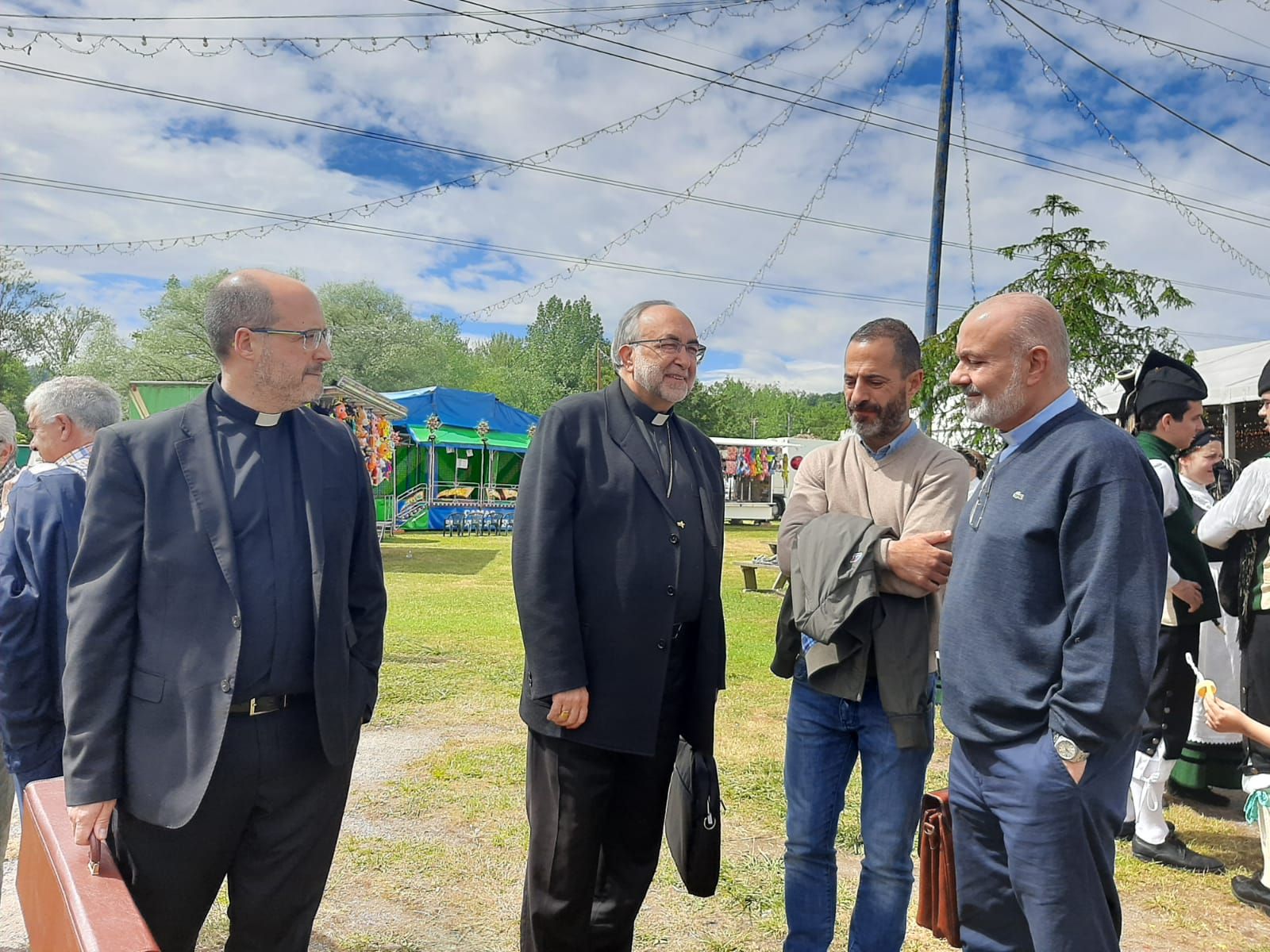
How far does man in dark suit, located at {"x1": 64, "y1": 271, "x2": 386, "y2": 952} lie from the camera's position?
2.06m

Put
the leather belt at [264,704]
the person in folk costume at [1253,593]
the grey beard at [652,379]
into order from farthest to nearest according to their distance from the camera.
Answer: the person in folk costume at [1253,593] < the grey beard at [652,379] < the leather belt at [264,704]

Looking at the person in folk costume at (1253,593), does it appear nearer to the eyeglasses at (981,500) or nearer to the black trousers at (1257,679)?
the black trousers at (1257,679)

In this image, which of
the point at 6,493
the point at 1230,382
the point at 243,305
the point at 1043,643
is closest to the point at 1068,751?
the point at 1043,643

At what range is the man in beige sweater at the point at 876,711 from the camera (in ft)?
8.79

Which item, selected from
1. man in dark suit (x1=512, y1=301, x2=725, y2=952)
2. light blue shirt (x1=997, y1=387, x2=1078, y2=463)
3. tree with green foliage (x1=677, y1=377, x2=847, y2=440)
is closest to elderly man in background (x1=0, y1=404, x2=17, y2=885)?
man in dark suit (x1=512, y1=301, x2=725, y2=952)

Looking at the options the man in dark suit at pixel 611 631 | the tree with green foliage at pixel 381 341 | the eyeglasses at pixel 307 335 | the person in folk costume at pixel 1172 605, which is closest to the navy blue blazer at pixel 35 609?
the eyeglasses at pixel 307 335

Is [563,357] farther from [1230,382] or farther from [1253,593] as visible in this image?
[1253,593]

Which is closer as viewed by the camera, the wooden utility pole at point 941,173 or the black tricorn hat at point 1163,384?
the black tricorn hat at point 1163,384

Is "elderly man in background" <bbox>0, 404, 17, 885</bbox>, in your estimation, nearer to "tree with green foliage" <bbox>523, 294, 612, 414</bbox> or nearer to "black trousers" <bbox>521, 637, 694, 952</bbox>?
"black trousers" <bbox>521, 637, 694, 952</bbox>

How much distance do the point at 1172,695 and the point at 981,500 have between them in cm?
273

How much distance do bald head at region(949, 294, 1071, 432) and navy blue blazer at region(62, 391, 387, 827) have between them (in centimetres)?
183

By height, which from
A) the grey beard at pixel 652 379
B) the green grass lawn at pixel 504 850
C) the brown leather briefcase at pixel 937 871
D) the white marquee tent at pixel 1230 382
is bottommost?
the green grass lawn at pixel 504 850

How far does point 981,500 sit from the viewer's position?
243cm

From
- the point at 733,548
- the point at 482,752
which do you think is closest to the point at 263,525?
the point at 482,752
